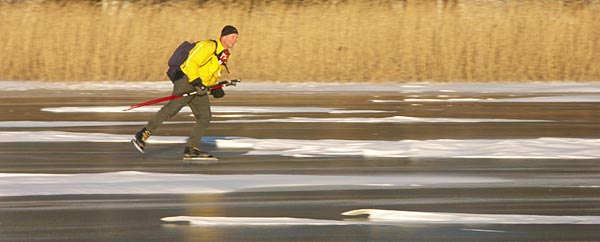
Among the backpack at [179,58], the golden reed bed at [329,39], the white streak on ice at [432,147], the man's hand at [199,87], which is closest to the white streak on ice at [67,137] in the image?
the white streak on ice at [432,147]

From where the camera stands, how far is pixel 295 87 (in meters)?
29.0

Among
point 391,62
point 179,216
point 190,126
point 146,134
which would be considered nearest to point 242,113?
point 190,126

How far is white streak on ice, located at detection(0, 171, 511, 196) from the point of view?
38.2 ft

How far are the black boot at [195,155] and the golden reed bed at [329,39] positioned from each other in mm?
16290

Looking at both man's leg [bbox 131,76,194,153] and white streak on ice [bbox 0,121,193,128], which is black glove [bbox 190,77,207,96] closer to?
man's leg [bbox 131,76,194,153]

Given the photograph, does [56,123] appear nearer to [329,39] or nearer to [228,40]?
[228,40]

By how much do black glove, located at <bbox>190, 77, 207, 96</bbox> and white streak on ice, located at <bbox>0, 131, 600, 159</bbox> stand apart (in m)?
1.18

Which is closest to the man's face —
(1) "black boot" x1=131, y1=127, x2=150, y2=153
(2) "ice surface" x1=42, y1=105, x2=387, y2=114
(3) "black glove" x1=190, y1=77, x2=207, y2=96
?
(3) "black glove" x1=190, y1=77, x2=207, y2=96

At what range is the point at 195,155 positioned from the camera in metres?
14.4

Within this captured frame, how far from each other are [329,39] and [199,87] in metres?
17.6

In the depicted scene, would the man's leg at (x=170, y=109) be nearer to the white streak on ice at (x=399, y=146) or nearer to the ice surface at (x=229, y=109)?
the white streak on ice at (x=399, y=146)

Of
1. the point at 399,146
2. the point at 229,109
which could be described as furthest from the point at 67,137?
the point at 229,109

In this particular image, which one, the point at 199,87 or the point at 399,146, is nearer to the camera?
the point at 199,87

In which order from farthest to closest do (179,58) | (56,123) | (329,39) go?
1. (329,39)
2. (56,123)
3. (179,58)
